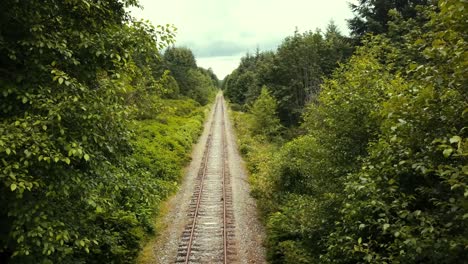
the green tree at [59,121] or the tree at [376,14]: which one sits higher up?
the tree at [376,14]

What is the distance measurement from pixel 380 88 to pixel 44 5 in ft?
26.7

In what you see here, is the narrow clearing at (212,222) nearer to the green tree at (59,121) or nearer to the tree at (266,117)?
the green tree at (59,121)

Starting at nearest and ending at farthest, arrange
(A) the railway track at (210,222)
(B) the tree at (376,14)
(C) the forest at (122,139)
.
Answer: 1. (C) the forest at (122,139)
2. (A) the railway track at (210,222)
3. (B) the tree at (376,14)

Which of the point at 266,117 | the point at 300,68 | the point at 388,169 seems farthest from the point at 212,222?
the point at 300,68

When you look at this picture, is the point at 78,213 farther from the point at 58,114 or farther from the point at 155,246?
the point at 155,246

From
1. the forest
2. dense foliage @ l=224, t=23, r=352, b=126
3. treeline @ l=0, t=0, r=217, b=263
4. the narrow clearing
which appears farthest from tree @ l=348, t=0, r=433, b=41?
treeline @ l=0, t=0, r=217, b=263

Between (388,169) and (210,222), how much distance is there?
36.8 feet

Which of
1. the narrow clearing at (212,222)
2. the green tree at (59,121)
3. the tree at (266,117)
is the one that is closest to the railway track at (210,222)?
the narrow clearing at (212,222)

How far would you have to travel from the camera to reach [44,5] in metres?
6.46

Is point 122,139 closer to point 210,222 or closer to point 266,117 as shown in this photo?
point 210,222

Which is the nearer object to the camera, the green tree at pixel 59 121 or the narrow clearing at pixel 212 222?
the green tree at pixel 59 121

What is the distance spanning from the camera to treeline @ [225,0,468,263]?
5.25 metres

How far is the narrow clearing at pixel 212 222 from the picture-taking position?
538 inches

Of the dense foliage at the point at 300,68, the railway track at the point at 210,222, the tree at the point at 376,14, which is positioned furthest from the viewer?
the dense foliage at the point at 300,68
